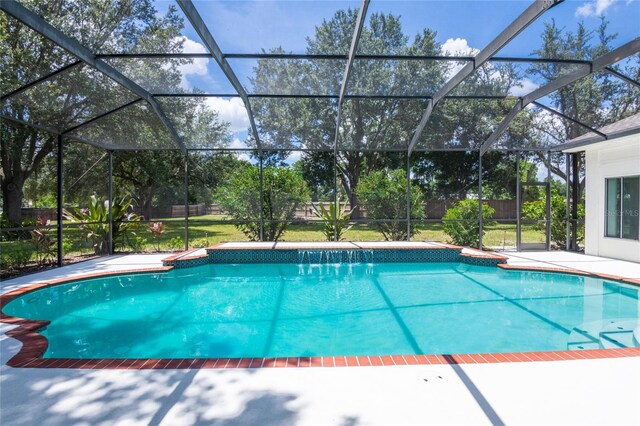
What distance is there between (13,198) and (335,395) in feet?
25.5

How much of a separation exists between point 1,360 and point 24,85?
4.61 metres

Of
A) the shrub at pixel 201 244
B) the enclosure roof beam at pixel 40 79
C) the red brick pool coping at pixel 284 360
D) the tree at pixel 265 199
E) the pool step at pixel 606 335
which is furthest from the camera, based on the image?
the tree at pixel 265 199

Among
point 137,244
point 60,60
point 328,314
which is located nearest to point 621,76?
point 328,314

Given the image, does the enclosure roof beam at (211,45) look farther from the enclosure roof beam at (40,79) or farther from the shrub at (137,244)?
the shrub at (137,244)

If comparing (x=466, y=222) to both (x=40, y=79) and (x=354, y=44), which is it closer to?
(x=354, y=44)

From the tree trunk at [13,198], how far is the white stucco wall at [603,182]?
12.4 meters

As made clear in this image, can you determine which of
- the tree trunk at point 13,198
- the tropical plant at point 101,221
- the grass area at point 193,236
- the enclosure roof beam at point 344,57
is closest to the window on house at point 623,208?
the grass area at point 193,236

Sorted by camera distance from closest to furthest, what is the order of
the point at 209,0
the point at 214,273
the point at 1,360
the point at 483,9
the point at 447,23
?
1. the point at 1,360
2. the point at 209,0
3. the point at 483,9
4. the point at 447,23
5. the point at 214,273

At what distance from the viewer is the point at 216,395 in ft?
8.53

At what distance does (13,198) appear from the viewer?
7.27m

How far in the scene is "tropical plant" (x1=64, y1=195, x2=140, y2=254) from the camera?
31.0ft

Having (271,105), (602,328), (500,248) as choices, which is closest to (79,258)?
(271,105)

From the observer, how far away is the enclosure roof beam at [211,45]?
188 inches

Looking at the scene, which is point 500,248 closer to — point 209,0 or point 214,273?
point 214,273
